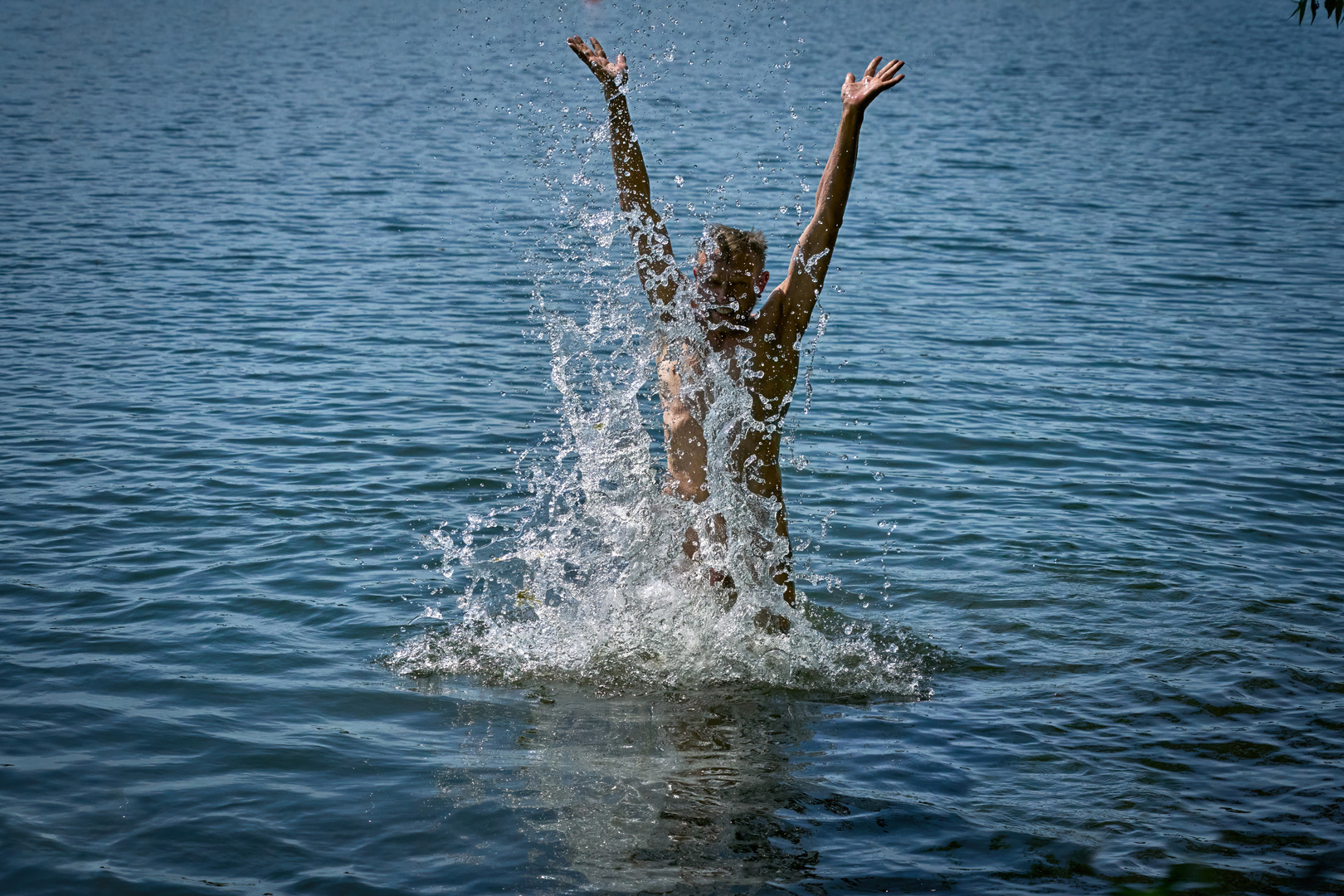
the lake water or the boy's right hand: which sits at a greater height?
the boy's right hand

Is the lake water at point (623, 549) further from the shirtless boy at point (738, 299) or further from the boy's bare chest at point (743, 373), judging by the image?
the boy's bare chest at point (743, 373)

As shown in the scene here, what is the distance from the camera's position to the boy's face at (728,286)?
615 centimetres

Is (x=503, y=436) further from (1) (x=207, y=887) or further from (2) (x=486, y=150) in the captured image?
(2) (x=486, y=150)

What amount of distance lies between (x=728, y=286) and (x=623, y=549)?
1.88 meters

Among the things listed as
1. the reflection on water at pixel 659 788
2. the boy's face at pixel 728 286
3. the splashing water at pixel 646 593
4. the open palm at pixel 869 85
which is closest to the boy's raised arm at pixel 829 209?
the open palm at pixel 869 85

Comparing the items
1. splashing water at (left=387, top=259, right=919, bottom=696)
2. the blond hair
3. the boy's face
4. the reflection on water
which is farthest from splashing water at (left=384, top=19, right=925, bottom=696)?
the blond hair

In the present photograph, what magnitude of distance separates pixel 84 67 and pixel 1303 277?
31112 mm

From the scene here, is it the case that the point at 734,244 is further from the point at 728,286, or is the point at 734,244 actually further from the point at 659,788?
the point at 659,788

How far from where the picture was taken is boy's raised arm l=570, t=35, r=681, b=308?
21.2 feet

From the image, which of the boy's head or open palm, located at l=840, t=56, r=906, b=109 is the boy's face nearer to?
the boy's head

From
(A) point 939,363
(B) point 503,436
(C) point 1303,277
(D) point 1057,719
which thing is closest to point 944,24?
(C) point 1303,277

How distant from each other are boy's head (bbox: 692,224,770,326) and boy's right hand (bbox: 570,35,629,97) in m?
0.91

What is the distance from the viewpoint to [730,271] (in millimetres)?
6145

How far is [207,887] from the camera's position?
16.2 feet
